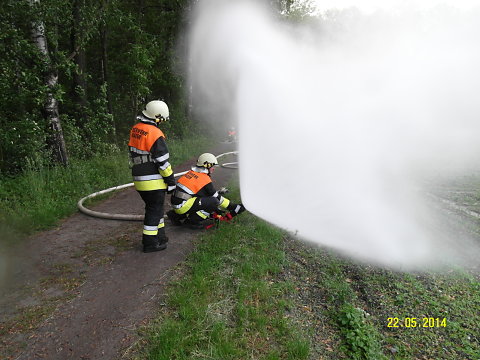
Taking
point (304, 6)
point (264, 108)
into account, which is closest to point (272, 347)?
point (264, 108)

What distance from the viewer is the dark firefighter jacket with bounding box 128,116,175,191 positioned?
17.9ft

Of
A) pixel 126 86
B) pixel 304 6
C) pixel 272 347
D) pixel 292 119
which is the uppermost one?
pixel 304 6

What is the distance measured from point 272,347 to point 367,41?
36.4 ft

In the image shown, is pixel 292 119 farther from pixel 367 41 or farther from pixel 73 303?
pixel 73 303

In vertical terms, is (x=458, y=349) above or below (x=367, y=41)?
below

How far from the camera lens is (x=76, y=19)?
10.0 meters

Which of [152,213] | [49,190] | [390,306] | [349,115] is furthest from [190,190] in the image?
[349,115]

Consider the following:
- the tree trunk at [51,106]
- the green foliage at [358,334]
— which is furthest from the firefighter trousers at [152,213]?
the tree trunk at [51,106]

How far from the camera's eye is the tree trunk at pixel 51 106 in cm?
882

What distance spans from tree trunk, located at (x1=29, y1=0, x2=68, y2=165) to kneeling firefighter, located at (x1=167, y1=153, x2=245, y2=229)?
5.07 metres

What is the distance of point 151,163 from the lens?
5.58m

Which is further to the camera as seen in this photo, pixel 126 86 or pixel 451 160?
pixel 126 86

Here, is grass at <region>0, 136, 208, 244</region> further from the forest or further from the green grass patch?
the green grass patch
